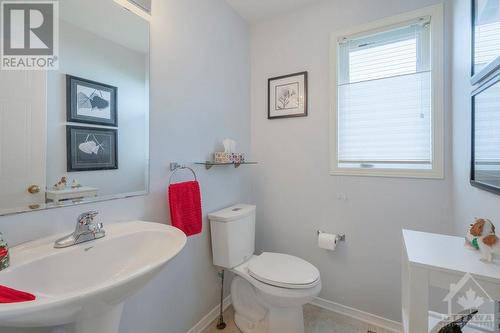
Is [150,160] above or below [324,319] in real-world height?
above

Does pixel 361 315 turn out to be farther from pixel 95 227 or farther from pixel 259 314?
pixel 95 227

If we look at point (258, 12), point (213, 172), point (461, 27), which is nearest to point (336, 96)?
point (461, 27)

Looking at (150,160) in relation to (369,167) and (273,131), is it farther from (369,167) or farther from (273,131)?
(369,167)

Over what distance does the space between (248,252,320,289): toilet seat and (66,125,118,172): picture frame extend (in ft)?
3.41

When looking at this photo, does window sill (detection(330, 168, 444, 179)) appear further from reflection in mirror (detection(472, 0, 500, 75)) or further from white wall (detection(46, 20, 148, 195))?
white wall (detection(46, 20, 148, 195))

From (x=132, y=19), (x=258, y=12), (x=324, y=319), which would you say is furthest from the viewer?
(x=258, y=12)

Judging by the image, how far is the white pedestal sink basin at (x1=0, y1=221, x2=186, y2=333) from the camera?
0.55 metres

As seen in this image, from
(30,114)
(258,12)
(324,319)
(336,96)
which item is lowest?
(324,319)

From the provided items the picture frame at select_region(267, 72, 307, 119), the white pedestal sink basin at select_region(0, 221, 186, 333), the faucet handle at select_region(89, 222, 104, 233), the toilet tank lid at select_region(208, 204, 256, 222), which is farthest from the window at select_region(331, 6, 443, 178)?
the faucet handle at select_region(89, 222, 104, 233)

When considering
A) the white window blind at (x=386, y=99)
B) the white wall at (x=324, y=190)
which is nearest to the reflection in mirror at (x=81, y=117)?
the white wall at (x=324, y=190)

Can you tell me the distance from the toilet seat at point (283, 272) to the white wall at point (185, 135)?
396mm

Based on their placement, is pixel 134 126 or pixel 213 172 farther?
pixel 213 172

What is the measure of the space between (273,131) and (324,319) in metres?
1.53

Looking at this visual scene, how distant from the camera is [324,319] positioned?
5.77 feet
